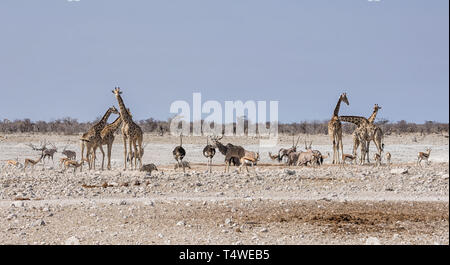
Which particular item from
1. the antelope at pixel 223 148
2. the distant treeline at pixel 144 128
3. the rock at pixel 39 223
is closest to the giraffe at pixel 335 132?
the antelope at pixel 223 148

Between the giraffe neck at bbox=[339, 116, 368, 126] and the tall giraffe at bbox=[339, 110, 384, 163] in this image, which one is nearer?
the tall giraffe at bbox=[339, 110, 384, 163]

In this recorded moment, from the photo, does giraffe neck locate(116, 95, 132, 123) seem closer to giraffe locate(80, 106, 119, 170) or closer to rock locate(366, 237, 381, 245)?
giraffe locate(80, 106, 119, 170)

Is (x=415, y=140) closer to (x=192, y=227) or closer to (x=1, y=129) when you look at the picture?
(x=1, y=129)

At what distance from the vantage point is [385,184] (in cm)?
1700

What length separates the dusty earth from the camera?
1073cm

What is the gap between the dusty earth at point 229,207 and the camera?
35.2 feet

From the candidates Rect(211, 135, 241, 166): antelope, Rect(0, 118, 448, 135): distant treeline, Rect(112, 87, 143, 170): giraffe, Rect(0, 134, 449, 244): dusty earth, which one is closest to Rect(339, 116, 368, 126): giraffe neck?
Rect(211, 135, 241, 166): antelope

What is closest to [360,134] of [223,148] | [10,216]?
[223,148]

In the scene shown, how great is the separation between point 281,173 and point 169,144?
21386 millimetres

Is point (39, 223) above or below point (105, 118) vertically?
below

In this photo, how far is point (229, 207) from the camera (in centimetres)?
1302

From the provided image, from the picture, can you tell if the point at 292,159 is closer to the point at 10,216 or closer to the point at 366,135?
the point at 366,135

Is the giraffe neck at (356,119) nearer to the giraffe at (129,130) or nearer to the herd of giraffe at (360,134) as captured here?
the herd of giraffe at (360,134)

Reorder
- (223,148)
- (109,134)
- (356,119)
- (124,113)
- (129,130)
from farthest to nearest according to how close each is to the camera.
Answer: (356,119) < (223,148) < (109,134) < (124,113) < (129,130)
